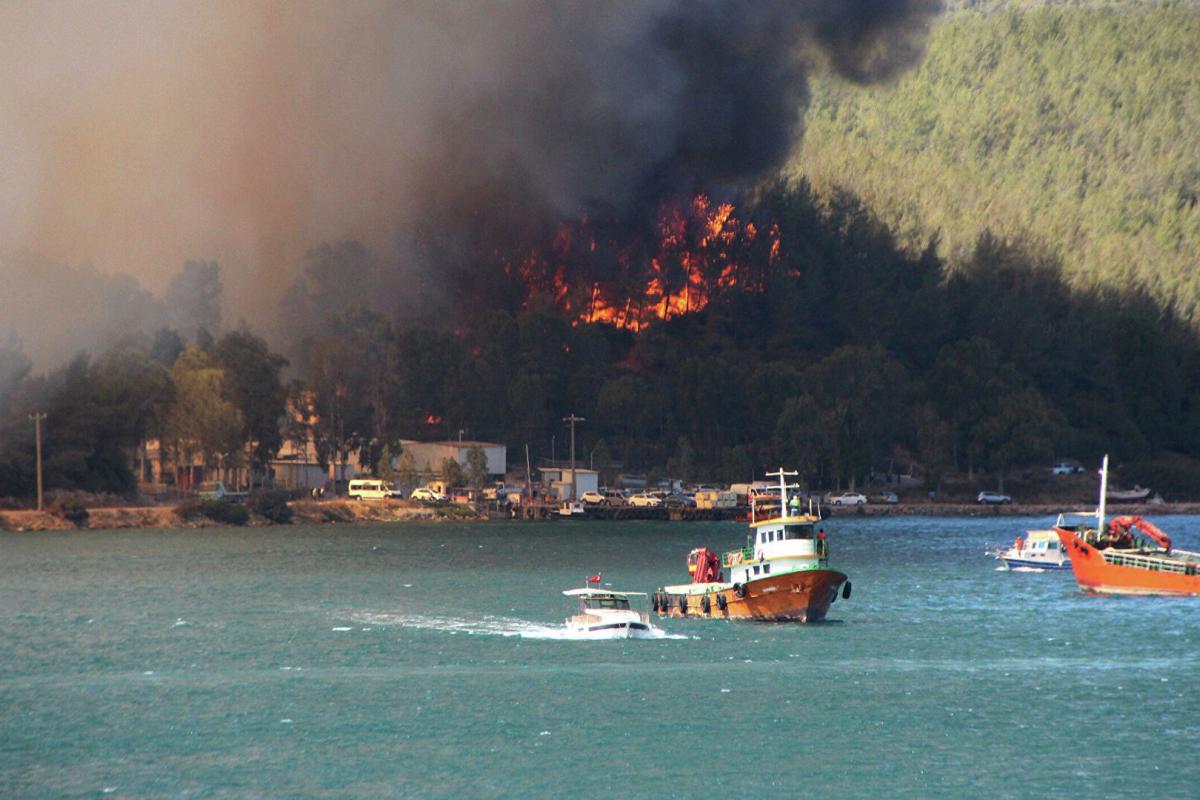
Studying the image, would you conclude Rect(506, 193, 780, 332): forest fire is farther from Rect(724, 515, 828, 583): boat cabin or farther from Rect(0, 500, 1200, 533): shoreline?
Rect(724, 515, 828, 583): boat cabin

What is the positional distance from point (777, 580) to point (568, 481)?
254 ft

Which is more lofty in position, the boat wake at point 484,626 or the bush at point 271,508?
the bush at point 271,508

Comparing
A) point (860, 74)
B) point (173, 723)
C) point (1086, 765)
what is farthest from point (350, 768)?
point (860, 74)

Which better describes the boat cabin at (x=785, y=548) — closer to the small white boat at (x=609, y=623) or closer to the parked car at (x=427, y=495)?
→ the small white boat at (x=609, y=623)

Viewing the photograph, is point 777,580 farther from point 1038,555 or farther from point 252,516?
point 252,516

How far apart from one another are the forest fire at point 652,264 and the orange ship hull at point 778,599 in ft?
347

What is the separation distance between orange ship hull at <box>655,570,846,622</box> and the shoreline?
198 feet

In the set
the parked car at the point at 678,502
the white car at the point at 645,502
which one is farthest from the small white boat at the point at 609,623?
the parked car at the point at 678,502

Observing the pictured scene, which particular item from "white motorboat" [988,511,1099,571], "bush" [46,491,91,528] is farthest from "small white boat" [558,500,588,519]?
"white motorboat" [988,511,1099,571]

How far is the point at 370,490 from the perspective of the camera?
127 meters

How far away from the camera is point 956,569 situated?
79125 millimetres

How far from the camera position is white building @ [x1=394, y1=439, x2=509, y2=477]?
131875 mm

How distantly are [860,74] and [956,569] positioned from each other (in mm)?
90344

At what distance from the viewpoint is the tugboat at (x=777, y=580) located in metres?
51.8
